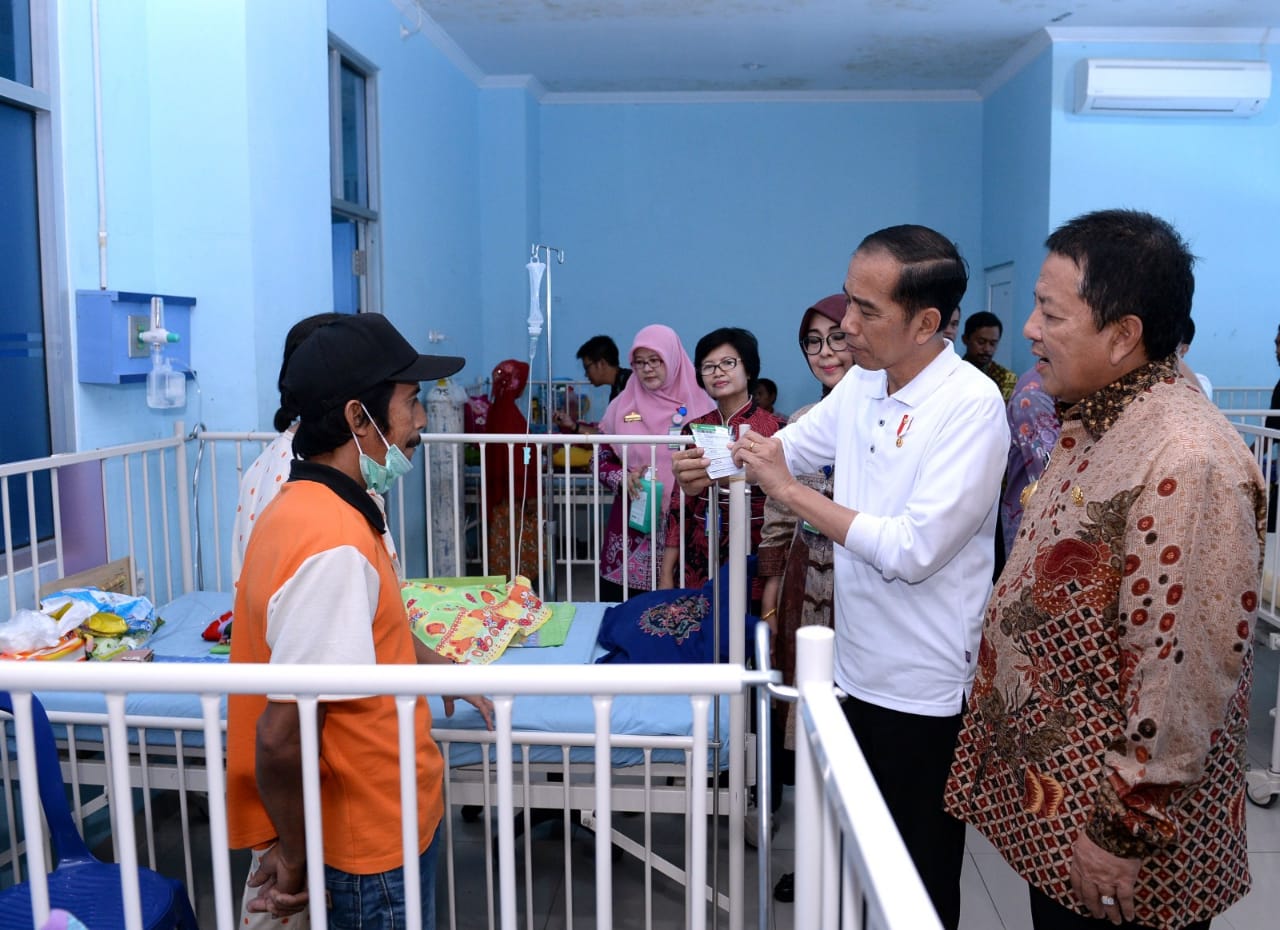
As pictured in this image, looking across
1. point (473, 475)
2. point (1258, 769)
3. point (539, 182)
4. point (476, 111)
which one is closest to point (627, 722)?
point (1258, 769)

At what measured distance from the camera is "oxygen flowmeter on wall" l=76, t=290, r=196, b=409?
9.27ft

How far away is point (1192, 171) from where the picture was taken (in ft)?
19.7

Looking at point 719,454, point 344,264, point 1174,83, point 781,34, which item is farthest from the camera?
point 781,34

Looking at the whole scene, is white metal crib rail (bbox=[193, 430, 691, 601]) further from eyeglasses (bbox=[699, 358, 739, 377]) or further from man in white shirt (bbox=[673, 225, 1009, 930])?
man in white shirt (bbox=[673, 225, 1009, 930])

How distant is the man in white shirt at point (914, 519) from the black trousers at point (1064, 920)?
26cm

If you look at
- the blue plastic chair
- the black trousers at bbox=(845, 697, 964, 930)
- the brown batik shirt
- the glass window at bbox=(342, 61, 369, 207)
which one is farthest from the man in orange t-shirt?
the glass window at bbox=(342, 61, 369, 207)

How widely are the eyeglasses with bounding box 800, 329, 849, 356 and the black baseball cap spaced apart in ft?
4.72

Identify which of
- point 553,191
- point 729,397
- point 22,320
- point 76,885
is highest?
point 553,191

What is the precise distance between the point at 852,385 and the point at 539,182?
240 inches

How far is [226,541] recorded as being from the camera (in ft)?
11.0

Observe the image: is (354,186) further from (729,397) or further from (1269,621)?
(1269,621)

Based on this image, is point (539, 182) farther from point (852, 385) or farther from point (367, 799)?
point (367, 799)

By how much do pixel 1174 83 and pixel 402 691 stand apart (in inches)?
244

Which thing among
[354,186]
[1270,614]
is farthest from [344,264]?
[1270,614]
